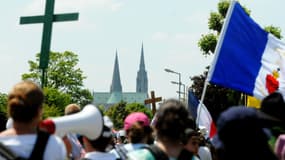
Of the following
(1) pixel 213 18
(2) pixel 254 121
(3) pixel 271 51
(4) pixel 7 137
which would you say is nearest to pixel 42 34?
(3) pixel 271 51

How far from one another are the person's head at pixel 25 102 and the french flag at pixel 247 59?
13.3 feet

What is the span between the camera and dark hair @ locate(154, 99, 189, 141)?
418 centimetres

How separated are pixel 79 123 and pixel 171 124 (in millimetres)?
586

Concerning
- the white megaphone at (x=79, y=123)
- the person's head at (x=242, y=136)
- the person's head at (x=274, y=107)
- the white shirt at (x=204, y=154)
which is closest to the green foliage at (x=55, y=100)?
the white shirt at (x=204, y=154)

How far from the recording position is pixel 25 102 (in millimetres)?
4117

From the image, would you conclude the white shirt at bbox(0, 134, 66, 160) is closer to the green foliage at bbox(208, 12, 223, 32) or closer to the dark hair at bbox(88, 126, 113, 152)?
the dark hair at bbox(88, 126, 113, 152)

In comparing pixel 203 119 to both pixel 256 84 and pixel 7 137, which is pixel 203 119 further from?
pixel 7 137

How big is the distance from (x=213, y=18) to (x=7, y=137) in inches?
1649

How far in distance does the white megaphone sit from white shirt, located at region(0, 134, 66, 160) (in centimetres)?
Answer: 8

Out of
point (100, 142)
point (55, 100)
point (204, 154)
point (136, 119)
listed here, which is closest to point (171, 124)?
point (100, 142)

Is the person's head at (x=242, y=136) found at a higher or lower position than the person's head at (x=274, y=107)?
lower

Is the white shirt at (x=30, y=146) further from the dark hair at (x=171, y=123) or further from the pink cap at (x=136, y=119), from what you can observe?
the pink cap at (x=136, y=119)

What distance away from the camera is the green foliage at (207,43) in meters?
43.7

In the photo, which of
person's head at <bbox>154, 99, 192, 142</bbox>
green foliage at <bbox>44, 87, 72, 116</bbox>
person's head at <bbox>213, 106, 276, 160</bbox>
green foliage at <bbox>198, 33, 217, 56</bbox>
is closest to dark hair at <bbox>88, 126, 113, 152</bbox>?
person's head at <bbox>154, 99, 192, 142</bbox>
